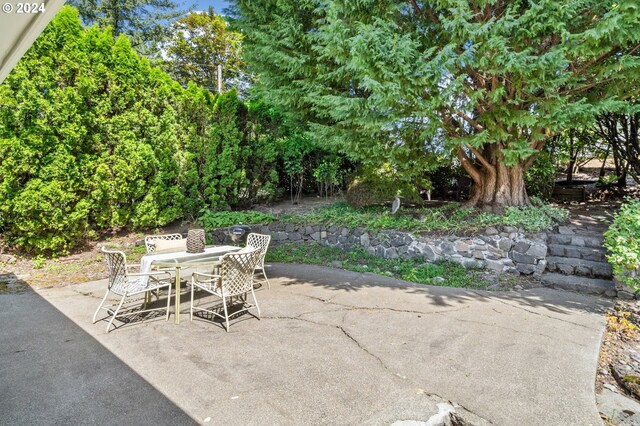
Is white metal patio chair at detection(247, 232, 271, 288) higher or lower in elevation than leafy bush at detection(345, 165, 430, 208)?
lower

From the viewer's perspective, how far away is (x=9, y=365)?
280 cm

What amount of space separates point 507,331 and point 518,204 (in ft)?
12.0

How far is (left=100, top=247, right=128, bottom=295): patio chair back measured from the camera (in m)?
3.54

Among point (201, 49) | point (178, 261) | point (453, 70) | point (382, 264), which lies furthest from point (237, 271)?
point (201, 49)

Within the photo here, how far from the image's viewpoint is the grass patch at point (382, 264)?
5.29 meters

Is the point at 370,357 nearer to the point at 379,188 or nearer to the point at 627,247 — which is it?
the point at 627,247

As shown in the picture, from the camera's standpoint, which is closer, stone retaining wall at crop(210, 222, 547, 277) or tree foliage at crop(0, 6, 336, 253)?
stone retaining wall at crop(210, 222, 547, 277)

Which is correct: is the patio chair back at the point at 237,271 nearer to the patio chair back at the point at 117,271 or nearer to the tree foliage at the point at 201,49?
the patio chair back at the point at 117,271

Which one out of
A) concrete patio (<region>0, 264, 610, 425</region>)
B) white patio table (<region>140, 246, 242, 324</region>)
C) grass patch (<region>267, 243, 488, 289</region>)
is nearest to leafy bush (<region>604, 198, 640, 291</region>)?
concrete patio (<region>0, 264, 610, 425</region>)

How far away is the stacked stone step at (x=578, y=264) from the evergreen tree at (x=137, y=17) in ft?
61.8

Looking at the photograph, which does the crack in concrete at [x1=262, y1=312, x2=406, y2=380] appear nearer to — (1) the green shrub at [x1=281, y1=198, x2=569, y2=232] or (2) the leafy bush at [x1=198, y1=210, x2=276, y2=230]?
(1) the green shrub at [x1=281, y1=198, x2=569, y2=232]

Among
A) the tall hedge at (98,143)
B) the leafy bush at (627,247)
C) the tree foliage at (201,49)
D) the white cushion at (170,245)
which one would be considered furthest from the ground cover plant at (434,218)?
the tree foliage at (201,49)

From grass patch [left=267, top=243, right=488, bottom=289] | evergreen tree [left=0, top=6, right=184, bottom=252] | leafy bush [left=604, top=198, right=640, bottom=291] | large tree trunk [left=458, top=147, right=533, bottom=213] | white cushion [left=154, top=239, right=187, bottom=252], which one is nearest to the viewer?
leafy bush [left=604, top=198, right=640, bottom=291]

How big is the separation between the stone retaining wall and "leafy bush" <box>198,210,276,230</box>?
0.64 m
